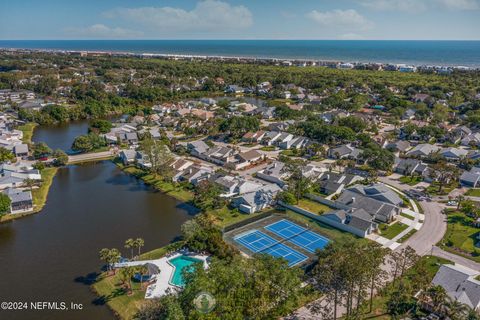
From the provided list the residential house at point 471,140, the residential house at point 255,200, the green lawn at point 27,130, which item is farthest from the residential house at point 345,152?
the green lawn at point 27,130

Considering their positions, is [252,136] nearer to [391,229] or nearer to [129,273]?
[391,229]

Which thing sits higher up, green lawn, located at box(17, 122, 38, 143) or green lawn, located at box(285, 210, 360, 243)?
green lawn, located at box(17, 122, 38, 143)

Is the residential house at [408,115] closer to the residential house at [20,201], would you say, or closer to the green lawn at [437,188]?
the green lawn at [437,188]

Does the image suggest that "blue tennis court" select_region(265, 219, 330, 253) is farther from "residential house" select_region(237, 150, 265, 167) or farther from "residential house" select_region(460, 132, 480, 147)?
"residential house" select_region(460, 132, 480, 147)

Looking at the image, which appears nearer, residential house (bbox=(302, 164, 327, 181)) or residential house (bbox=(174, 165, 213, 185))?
residential house (bbox=(302, 164, 327, 181))

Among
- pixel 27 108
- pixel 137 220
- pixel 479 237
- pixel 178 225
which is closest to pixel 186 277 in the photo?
pixel 178 225

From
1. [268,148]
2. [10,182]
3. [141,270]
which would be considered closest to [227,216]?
[141,270]

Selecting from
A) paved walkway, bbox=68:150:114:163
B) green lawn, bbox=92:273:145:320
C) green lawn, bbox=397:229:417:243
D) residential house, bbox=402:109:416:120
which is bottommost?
green lawn, bbox=92:273:145:320

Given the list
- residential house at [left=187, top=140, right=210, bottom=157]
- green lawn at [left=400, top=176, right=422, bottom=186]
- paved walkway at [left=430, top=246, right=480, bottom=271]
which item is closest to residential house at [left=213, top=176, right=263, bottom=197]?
residential house at [left=187, top=140, right=210, bottom=157]
